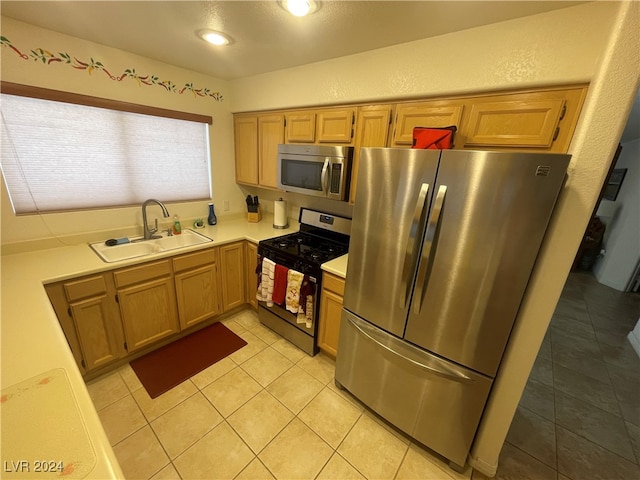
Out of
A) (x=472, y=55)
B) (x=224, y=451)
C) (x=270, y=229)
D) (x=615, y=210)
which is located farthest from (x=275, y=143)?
(x=615, y=210)

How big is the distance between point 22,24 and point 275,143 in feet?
5.89

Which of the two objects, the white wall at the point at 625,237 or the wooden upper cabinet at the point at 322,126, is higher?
the wooden upper cabinet at the point at 322,126

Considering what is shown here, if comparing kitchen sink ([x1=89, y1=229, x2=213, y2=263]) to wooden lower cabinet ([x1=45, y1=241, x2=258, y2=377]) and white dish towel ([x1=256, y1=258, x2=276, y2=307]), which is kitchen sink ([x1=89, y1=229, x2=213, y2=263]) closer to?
wooden lower cabinet ([x1=45, y1=241, x2=258, y2=377])

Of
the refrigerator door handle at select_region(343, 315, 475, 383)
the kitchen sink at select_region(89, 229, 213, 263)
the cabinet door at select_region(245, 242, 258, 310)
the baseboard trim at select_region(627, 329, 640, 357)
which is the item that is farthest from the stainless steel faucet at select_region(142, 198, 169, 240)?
the baseboard trim at select_region(627, 329, 640, 357)

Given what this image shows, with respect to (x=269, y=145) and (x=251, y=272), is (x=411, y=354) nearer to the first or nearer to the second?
(x=251, y=272)

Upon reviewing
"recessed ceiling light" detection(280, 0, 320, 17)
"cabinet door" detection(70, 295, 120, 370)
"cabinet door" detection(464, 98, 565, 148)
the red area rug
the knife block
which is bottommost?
the red area rug

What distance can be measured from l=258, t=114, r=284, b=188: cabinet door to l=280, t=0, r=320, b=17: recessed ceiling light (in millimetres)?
1090

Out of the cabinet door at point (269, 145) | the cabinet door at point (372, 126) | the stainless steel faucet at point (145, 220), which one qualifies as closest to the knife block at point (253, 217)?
the cabinet door at point (269, 145)

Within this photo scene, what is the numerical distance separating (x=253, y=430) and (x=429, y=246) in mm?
1610

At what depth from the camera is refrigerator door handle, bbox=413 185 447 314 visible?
1.22 m

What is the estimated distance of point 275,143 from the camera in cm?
254

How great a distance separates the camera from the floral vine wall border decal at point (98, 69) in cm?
173

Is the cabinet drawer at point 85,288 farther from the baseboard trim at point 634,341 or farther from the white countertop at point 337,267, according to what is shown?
the baseboard trim at point 634,341

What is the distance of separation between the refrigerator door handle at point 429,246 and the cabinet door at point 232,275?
1.81 meters
